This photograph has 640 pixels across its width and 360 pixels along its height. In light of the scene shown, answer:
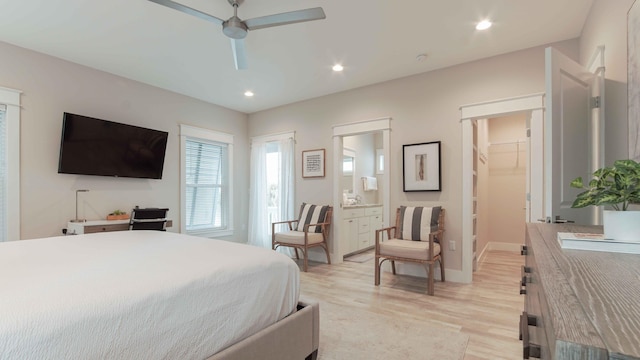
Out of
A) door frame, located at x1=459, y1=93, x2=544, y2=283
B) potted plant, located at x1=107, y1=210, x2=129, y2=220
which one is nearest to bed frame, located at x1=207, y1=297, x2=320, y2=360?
door frame, located at x1=459, y1=93, x2=544, y2=283

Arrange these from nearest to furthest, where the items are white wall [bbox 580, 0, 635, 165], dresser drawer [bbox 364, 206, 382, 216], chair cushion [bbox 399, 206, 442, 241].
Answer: white wall [bbox 580, 0, 635, 165], chair cushion [bbox 399, 206, 442, 241], dresser drawer [bbox 364, 206, 382, 216]

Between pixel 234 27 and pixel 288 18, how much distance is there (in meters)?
0.46

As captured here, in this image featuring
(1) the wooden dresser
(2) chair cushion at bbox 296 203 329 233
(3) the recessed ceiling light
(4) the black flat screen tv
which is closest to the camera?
(1) the wooden dresser

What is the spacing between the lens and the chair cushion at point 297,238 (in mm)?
4243

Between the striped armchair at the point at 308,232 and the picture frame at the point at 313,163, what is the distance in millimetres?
513

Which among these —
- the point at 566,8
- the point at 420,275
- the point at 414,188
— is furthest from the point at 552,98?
the point at 420,275

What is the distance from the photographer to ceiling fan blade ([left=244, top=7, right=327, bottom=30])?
214 cm

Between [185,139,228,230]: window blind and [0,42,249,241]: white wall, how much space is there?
0.93 feet

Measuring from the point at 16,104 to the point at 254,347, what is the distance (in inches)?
148

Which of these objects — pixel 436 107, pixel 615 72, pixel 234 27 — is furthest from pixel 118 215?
pixel 615 72

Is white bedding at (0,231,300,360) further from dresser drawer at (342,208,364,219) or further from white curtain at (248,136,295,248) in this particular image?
white curtain at (248,136,295,248)

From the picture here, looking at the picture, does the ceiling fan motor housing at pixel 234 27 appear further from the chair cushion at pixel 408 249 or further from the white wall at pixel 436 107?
the chair cushion at pixel 408 249

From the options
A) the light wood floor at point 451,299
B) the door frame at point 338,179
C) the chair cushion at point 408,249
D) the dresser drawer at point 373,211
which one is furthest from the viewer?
the dresser drawer at point 373,211

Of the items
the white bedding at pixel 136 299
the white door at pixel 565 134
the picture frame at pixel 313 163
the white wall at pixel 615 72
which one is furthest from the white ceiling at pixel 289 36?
the white bedding at pixel 136 299
